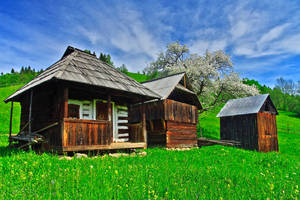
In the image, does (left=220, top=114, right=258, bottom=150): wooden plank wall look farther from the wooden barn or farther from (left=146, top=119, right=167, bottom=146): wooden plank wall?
(left=146, top=119, right=167, bottom=146): wooden plank wall

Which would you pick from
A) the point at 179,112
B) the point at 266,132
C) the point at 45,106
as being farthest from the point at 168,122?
the point at 266,132

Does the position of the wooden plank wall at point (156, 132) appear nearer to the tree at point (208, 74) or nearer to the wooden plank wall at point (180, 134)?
the wooden plank wall at point (180, 134)

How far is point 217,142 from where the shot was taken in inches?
824

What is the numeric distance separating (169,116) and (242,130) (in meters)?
10.2

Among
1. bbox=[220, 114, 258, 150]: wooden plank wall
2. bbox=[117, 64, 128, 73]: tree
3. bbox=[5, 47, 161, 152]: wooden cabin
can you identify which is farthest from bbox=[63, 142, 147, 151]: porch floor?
bbox=[117, 64, 128, 73]: tree

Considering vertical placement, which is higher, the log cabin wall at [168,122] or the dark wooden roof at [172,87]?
the dark wooden roof at [172,87]

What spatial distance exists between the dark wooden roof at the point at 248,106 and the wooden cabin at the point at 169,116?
612 centimetres

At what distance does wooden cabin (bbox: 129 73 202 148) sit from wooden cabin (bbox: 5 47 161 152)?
239cm

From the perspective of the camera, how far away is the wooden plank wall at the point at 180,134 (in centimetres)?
1659

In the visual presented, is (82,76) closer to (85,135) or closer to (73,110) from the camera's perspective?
(85,135)

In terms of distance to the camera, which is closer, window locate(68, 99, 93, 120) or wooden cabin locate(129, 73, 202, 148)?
window locate(68, 99, 93, 120)

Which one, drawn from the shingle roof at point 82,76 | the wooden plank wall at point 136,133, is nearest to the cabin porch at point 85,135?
the shingle roof at point 82,76

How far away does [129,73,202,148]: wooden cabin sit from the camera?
16.3 metres

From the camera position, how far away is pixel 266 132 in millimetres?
22203
